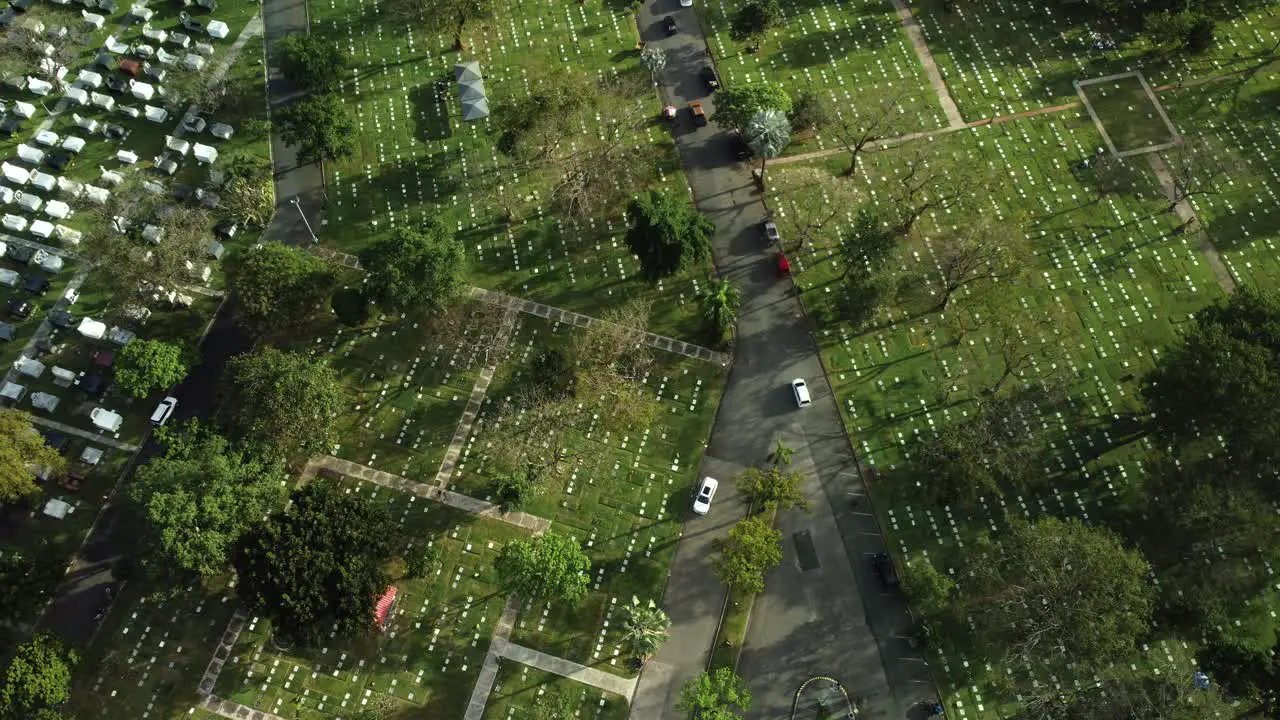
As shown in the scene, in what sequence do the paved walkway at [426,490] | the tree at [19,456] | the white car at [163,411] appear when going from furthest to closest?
the white car at [163,411] → the paved walkway at [426,490] → the tree at [19,456]

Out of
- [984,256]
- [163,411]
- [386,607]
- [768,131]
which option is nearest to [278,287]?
[163,411]

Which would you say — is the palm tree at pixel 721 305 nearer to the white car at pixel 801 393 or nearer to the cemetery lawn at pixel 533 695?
the white car at pixel 801 393

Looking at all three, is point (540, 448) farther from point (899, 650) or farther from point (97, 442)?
point (97, 442)

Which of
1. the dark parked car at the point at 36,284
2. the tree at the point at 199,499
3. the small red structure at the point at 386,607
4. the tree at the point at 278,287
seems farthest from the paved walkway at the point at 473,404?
the dark parked car at the point at 36,284

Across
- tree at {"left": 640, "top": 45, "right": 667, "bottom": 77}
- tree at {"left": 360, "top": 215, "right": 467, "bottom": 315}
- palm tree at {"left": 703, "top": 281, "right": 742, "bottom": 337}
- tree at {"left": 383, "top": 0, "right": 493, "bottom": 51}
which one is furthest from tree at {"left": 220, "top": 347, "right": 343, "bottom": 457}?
tree at {"left": 640, "top": 45, "right": 667, "bottom": 77}

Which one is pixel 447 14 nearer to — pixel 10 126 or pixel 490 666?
pixel 10 126

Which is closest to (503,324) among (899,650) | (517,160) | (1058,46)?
(517,160)
